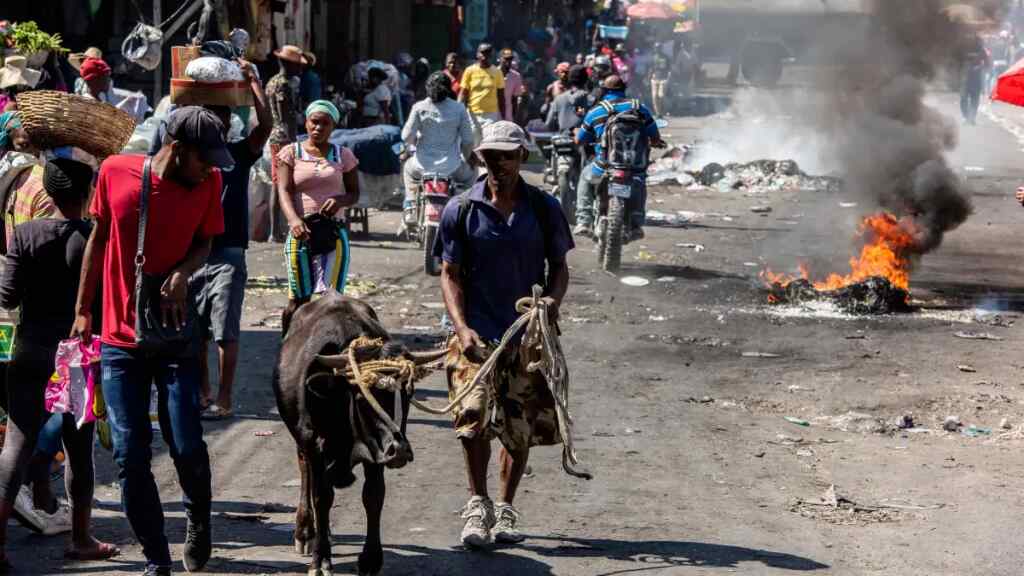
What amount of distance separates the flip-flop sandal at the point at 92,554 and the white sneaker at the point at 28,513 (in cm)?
32

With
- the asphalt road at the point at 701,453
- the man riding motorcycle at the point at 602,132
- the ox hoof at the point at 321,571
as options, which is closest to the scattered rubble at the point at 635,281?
the asphalt road at the point at 701,453

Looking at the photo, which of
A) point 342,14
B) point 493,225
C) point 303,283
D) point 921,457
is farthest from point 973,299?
point 342,14

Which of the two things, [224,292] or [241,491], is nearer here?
[241,491]

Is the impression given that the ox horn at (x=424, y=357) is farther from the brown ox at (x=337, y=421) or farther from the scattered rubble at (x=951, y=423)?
the scattered rubble at (x=951, y=423)

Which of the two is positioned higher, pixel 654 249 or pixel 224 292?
pixel 224 292

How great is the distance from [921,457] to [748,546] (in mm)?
2303

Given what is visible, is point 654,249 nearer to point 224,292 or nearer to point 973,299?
point 973,299

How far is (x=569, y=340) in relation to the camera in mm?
11883

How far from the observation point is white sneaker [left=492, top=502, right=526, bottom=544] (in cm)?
654

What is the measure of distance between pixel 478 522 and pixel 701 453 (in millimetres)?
2314

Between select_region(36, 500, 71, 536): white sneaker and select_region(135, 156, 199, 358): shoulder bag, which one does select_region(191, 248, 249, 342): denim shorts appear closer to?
select_region(36, 500, 71, 536): white sneaker

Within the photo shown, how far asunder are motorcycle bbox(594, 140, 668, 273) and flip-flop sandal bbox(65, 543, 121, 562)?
943 centimetres

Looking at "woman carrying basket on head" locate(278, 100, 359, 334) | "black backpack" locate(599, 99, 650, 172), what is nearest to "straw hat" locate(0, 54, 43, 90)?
"woman carrying basket on head" locate(278, 100, 359, 334)

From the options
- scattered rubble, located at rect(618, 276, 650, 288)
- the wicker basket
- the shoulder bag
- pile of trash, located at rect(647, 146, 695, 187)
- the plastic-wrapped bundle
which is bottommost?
pile of trash, located at rect(647, 146, 695, 187)
